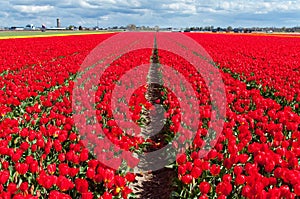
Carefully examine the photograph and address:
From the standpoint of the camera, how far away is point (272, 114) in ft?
18.4

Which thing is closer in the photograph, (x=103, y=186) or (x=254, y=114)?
(x=103, y=186)

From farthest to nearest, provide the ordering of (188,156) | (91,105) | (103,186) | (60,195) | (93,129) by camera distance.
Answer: (91,105), (93,129), (188,156), (103,186), (60,195)

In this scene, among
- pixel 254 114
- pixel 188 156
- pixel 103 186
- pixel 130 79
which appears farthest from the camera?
pixel 130 79

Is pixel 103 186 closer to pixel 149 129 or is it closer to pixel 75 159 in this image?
pixel 75 159

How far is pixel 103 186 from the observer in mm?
3746

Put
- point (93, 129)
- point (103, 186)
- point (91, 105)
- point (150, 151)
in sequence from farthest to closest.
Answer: point (91, 105)
point (150, 151)
point (93, 129)
point (103, 186)

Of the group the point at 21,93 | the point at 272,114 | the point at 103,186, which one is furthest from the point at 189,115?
the point at 21,93

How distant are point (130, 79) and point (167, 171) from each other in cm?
479

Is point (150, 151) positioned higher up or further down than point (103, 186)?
further down

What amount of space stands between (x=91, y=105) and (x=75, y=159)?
2.79m

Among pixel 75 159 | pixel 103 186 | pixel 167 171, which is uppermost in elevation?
pixel 75 159

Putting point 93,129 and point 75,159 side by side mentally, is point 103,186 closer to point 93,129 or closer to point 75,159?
point 75,159

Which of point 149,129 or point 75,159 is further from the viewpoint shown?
point 149,129

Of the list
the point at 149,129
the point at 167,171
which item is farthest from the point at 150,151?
the point at 149,129
